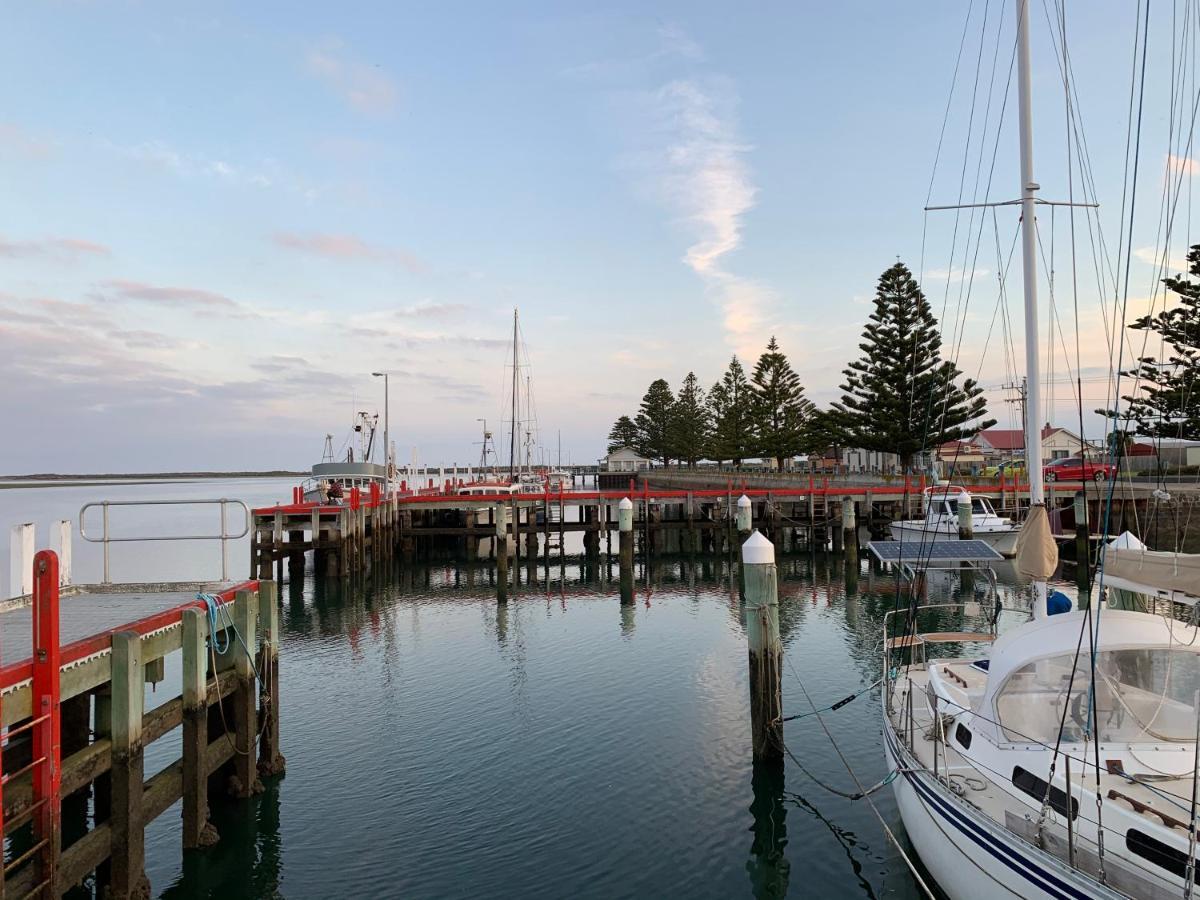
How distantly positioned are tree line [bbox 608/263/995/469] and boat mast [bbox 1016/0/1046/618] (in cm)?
2588

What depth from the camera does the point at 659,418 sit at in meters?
114

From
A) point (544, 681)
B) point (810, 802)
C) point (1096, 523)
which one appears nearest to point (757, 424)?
point (1096, 523)

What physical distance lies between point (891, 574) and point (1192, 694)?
93.5 feet

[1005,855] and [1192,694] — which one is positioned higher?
[1192,694]

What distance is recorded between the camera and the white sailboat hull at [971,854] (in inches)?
250

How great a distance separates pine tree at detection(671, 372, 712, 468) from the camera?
10467cm

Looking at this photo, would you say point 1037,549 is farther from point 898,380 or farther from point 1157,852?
point 898,380

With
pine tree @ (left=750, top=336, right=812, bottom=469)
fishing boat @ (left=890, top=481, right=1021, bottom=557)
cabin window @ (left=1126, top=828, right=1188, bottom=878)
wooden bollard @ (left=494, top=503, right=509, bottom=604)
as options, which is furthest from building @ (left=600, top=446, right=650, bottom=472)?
cabin window @ (left=1126, top=828, right=1188, bottom=878)

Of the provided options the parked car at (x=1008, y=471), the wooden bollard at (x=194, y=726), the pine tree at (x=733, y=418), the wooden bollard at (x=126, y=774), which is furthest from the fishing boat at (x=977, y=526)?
the pine tree at (x=733, y=418)

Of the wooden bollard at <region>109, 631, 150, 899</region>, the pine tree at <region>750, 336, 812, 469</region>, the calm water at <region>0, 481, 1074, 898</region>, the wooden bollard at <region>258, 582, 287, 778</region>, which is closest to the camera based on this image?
the wooden bollard at <region>109, 631, 150, 899</region>

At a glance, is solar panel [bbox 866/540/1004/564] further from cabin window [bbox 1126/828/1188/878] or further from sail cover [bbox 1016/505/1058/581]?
cabin window [bbox 1126/828/1188/878]

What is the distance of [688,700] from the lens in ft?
55.1

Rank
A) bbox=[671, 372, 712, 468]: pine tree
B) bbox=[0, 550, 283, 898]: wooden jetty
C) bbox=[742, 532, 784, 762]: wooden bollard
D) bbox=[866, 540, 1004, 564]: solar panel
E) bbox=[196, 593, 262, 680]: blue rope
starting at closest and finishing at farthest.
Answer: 1. bbox=[0, 550, 283, 898]: wooden jetty
2. bbox=[196, 593, 262, 680]: blue rope
3. bbox=[742, 532, 784, 762]: wooden bollard
4. bbox=[866, 540, 1004, 564]: solar panel
5. bbox=[671, 372, 712, 468]: pine tree

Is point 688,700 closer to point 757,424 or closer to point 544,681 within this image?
point 544,681
